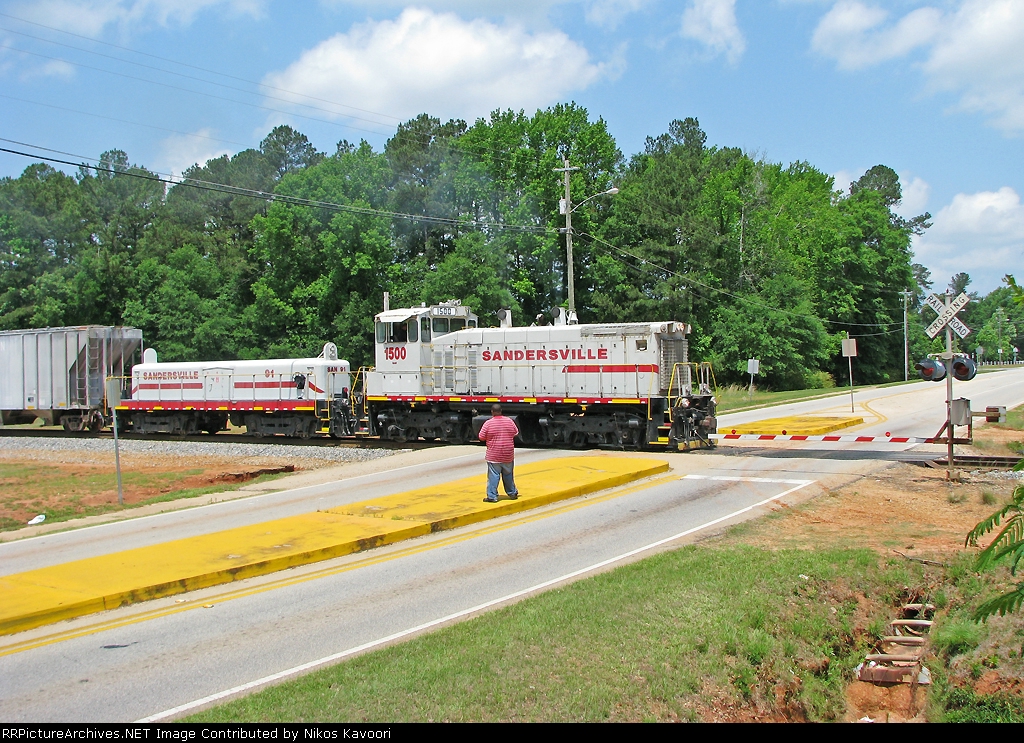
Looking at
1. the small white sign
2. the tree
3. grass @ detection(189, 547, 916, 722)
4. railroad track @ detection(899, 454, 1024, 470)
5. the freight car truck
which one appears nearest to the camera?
grass @ detection(189, 547, 916, 722)

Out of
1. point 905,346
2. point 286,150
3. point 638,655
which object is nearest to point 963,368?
point 638,655

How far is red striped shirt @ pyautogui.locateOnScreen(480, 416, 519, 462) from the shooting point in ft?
48.5

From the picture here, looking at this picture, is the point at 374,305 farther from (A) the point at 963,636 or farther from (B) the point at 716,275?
(A) the point at 963,636

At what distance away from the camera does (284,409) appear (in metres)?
30.5

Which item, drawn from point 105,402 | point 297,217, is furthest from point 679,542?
point 297,217

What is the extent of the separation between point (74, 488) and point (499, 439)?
12424mm

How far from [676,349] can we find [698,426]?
2.37m

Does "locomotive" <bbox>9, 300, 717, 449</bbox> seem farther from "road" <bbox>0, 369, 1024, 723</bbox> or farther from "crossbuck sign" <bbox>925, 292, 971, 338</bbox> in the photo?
"crossbuck sign" <bbox>925, 292, 971, 338</bbox>

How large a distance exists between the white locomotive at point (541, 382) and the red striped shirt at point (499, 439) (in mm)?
9169

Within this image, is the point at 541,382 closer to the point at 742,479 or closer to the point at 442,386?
the point at 442,386

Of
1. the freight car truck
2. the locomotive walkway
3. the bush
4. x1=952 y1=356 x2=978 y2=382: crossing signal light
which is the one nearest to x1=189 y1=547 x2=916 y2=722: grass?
the locomotive walkway

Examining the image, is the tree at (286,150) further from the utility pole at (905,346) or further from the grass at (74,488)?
the grass at (74,488)

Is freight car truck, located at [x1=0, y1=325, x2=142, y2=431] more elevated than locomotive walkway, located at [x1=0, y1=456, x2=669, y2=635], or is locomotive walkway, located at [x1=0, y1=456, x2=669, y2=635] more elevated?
freight car truck, located at [x1=0, y1=325, x2=142, y2=431]

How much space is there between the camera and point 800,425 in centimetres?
2986
